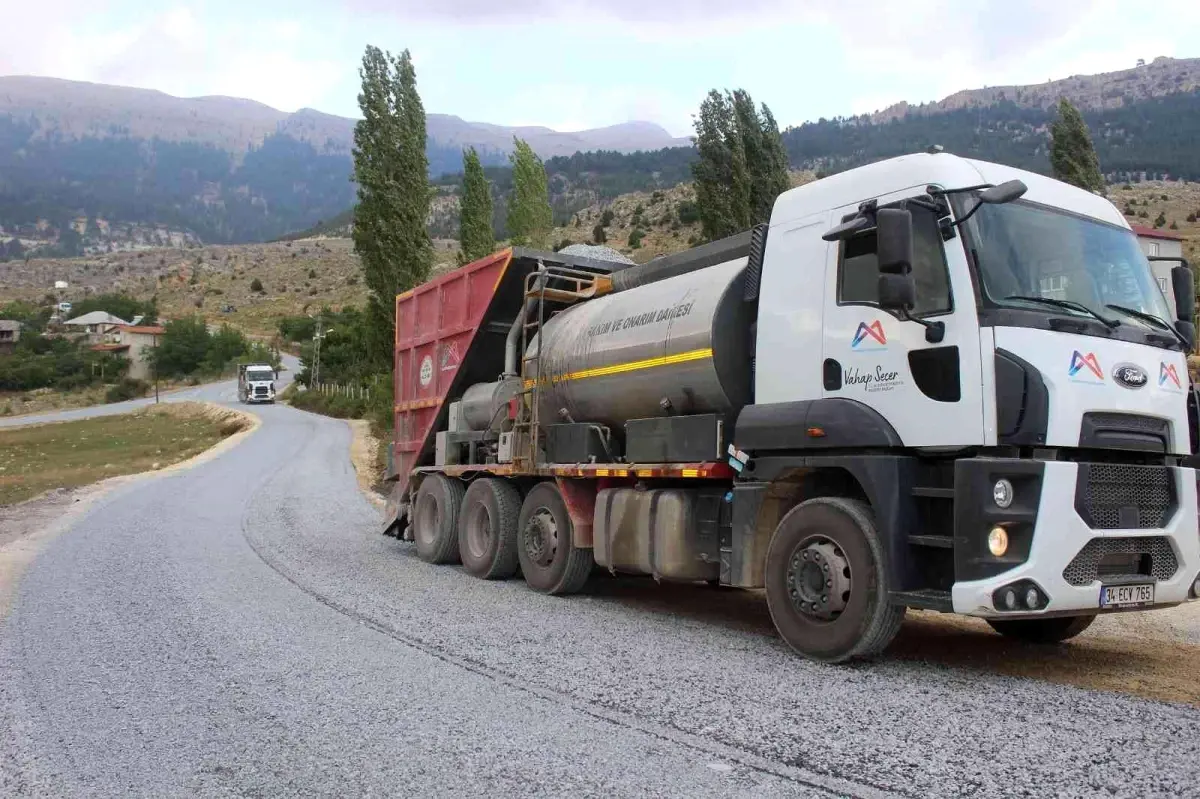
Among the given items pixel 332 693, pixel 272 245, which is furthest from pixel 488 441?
pixel 272 245

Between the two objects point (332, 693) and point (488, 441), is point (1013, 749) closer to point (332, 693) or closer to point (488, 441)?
point (332, 693)

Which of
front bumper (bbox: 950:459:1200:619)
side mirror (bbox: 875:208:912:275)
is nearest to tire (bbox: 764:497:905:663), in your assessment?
front bumper (bbox: 950:459:1200:619)

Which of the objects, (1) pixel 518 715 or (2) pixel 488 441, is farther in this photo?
(2) pixel 488 441

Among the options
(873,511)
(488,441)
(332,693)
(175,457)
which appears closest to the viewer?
(332,693)

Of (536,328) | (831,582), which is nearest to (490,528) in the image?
(536,328)

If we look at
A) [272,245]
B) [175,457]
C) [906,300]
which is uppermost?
[272,245]

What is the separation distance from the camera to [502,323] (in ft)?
37.0

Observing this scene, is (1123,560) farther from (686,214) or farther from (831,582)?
(686,214)

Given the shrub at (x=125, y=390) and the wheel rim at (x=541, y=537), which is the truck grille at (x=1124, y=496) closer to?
the wheel rim at (x=541, y=537)

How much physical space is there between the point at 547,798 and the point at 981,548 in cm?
283

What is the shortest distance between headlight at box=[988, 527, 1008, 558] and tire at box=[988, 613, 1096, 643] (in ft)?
6.96

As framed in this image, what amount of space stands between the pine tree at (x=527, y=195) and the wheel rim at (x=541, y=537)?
3460 centimetres

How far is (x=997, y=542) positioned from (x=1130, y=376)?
4.67ft

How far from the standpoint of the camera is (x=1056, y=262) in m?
5.84
